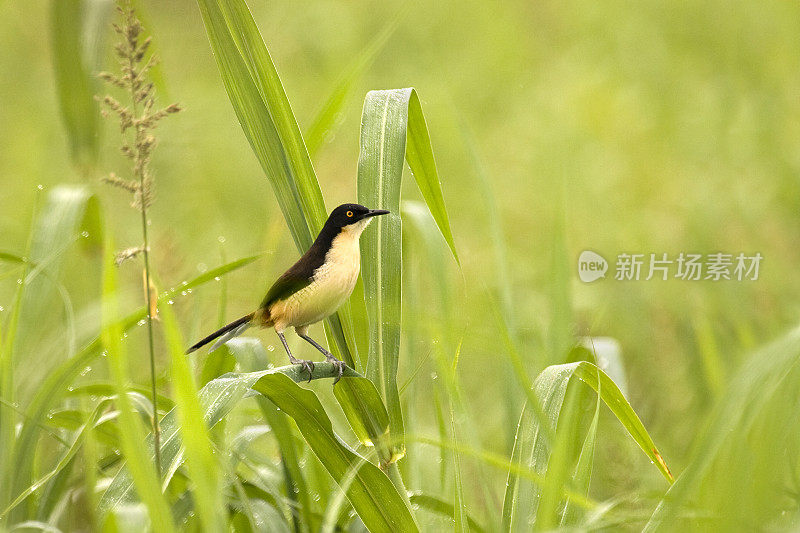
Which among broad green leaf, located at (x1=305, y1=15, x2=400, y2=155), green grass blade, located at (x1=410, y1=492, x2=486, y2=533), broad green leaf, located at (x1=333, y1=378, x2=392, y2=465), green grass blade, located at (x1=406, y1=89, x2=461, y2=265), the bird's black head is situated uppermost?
broad green leaf, located at (x1=305, y1=15, x2=400, y2=155)

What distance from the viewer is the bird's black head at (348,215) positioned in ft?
2.43

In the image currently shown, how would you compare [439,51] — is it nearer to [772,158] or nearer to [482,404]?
[772,158]

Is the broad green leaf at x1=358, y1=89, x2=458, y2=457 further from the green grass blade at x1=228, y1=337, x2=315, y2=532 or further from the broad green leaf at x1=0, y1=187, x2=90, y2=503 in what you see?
the broad green leaf at x1=0, y1=187, x2=90, y2=503

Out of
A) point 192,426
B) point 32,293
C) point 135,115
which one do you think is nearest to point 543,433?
point 192,426

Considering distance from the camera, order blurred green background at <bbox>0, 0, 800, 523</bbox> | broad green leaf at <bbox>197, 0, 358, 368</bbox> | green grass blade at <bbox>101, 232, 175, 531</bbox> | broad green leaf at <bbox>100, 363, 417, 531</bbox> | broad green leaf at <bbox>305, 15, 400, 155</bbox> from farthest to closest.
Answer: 1. blurred green background at <bbox>0, 0, 800, 523</bbox>
2. broad green leaf at <bbox>305, 15, 400, 155</bbox>
3. broad green leaf at <bbox>197, 0, 358, 368</bbox>
4. broad green leaf at <bbox>100, 363, 417, 531</bbox>
5. green grass blade at <bbox>101, 232, 175, 531</bbox>

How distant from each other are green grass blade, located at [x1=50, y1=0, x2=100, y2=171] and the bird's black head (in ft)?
1.28

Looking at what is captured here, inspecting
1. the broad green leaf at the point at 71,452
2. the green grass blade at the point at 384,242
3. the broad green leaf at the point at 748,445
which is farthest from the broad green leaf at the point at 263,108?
the broad green leaf at the point at 748,445

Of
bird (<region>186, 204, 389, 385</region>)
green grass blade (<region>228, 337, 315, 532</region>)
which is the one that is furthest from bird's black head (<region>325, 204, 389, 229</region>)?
green grass blade (<region>228, 337, 315, 532</region>)

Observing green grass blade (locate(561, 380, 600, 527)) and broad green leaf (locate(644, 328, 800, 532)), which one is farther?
green grass blade (locate(561, 380, 600, 527))

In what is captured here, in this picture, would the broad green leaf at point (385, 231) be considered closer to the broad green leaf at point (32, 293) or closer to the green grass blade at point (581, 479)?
the green grass blade at point (581, 479)

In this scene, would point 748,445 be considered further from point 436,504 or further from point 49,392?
point 49,392

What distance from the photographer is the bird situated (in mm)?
720

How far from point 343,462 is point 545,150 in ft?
8.87

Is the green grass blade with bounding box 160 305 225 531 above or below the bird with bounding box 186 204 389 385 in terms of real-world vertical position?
below
